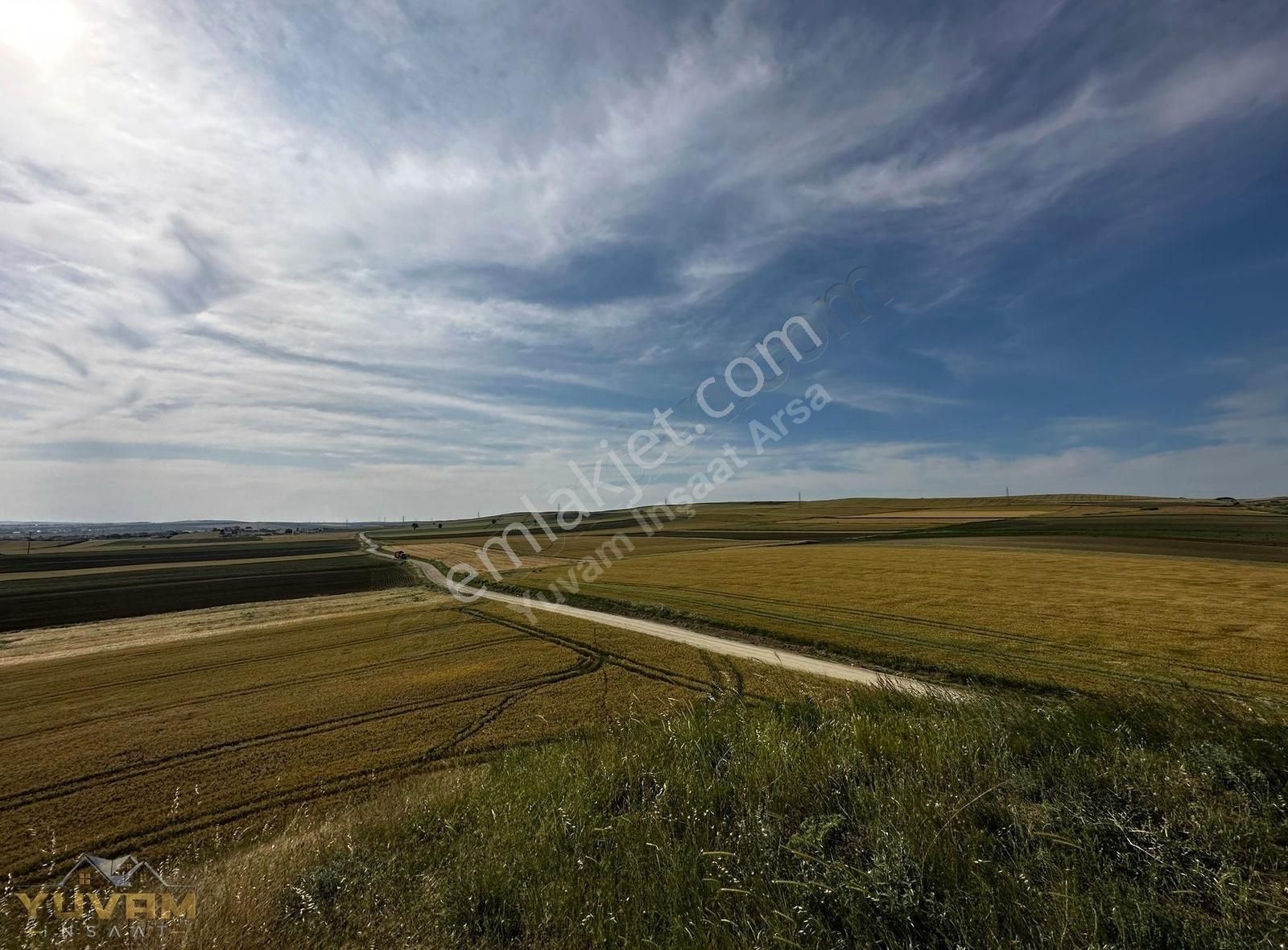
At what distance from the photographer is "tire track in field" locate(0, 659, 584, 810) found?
54.3ft

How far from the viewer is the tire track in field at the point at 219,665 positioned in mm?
27766

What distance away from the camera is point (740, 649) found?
3166 cm

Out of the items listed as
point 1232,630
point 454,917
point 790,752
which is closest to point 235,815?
point 454,917

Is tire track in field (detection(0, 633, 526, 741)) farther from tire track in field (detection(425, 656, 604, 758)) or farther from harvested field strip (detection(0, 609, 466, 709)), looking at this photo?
tire track in field (detection(425, 656, 604, 758))

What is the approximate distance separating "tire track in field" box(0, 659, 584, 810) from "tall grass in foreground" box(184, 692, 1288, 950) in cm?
1412

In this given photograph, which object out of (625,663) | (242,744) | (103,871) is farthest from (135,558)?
(103,871)

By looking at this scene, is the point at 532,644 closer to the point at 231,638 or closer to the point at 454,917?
the point at 231,638

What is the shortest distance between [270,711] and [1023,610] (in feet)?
141

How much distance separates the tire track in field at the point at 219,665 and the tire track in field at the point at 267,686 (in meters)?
6.36

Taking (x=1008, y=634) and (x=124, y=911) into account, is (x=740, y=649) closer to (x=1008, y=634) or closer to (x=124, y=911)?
(x=1008, y=634)

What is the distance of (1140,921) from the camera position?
13.7 feet

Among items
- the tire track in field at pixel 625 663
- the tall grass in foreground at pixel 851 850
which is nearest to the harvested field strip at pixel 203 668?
the tire track in field at pixel 625 663

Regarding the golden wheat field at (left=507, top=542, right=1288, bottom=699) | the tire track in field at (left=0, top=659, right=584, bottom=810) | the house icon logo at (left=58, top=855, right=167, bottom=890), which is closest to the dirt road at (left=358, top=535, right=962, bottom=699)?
the golden wheat field at (left=507, top=542, right=1288, bottom=699)

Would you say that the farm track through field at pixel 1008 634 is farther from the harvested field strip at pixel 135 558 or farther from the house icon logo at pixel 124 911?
the harvested field strip at pixel 135 558
